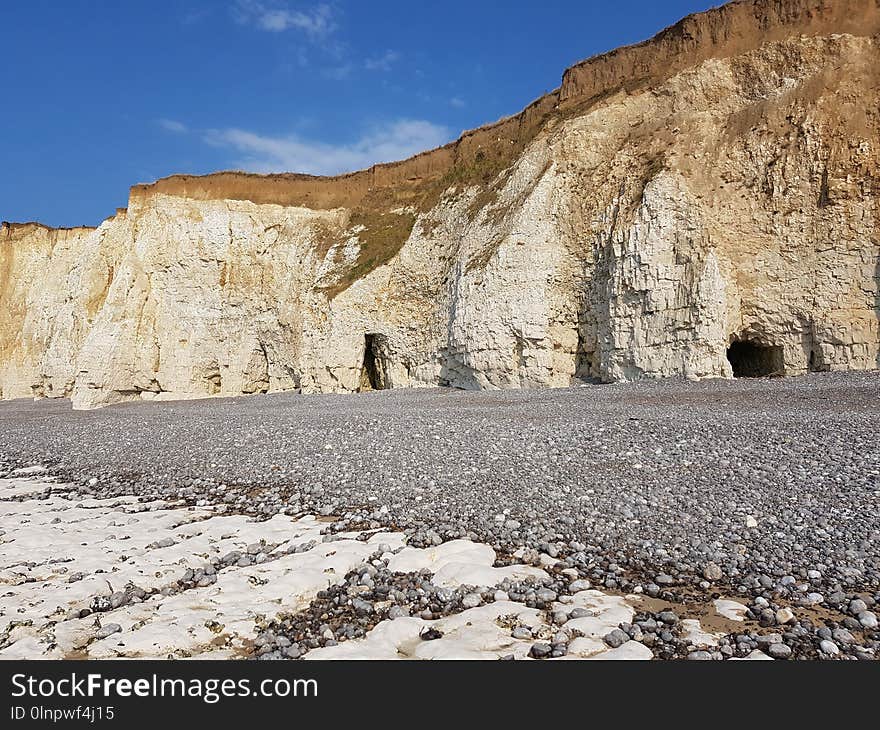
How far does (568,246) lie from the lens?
72.7 ft

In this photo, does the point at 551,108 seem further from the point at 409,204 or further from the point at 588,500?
the point at 588,500

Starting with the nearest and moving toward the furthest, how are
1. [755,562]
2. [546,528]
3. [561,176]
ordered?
[755,562] → [546,528] → [561,176]

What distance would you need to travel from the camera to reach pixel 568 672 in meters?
3.01

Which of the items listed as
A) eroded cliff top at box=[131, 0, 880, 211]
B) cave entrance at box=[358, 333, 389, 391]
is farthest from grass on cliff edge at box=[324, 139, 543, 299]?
cave entrance at box=[358, 333, 389, 391]

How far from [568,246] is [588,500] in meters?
17.7

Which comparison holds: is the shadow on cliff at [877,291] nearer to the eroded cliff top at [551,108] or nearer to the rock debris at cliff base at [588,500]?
the rock debris at cliff base at [588,500]

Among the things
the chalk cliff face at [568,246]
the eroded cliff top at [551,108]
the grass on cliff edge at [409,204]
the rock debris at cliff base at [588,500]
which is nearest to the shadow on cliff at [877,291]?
the chalk cliff face at [568,246]

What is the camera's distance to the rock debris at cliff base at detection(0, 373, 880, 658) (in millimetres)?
3648

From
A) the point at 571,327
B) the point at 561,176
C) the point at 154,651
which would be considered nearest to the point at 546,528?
the point at 154,651

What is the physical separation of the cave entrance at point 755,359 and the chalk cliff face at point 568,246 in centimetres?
12

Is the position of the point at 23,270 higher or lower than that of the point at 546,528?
higher

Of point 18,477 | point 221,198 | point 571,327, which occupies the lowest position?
point 18,477

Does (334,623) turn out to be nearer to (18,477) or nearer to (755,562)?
(755,562)

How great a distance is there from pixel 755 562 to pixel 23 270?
57.2 m
